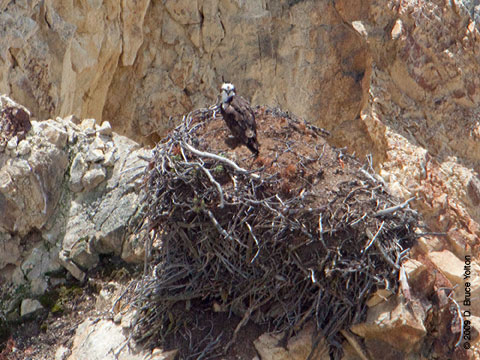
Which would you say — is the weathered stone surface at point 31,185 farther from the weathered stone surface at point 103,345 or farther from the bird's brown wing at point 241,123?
the bird's brown wing at point 241,123

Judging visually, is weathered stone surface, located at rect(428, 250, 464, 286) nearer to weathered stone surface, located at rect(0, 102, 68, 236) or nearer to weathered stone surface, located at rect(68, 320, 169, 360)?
weathered stone surface, located at rect(68, 320, 169, 360)

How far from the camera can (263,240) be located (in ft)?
13.7

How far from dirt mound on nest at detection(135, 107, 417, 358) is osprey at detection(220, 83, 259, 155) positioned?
0.09 metres

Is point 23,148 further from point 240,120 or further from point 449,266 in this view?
point 449,266

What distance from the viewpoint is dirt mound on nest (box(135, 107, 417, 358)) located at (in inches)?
163

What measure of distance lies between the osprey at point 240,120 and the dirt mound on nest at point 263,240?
0.09m

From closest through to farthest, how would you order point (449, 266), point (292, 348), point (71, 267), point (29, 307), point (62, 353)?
1. point (292, 348)
2. point (62, 353)
3. point (29, 307)
4. point (71, 267)
5. point (449, 266)

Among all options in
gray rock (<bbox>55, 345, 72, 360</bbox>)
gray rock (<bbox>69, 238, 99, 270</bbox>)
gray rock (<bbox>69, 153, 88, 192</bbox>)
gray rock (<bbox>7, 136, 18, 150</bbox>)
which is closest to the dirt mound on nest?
gray rock (<bbox>55, 345, 72, 360</bbox>)

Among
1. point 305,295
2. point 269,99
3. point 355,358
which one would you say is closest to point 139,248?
point 305,295

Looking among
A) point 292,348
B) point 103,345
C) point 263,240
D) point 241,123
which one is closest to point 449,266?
point 292,348

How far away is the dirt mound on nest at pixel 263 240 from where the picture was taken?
4.14 metres

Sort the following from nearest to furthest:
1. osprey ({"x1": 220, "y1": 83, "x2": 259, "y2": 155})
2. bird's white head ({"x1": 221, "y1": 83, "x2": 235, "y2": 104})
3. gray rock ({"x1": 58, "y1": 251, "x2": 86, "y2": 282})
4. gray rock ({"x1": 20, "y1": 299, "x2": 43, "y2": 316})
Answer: osprey ({"x1": 220, "y1": 83, "x2": 259, "y2": 155}) → bird's white head ({"x1": 221, "y1": 83, "x2": 235, "y2": 104}) → gray rock ({"x1": 20, "y1": 299, "x2": 43, "y2": 316}) → gray rock ({"x1": 58, "y1": 251, "x2": 86, "y2": 282})

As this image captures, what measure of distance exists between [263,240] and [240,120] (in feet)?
3.43

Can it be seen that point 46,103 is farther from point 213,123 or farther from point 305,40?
A: point 305,40
